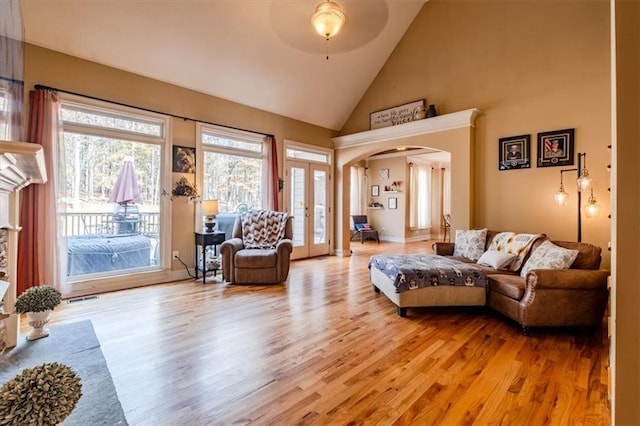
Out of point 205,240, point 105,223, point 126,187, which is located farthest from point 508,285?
point 105,223

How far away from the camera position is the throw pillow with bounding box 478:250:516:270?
3539 millimetres

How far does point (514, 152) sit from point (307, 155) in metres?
3.79

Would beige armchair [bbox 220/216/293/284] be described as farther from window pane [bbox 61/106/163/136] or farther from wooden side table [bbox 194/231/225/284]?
window pane [bbox 61/106/163/136]

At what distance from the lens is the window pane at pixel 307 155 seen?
6.25 metres

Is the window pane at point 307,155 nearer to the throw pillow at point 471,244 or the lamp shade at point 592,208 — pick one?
the throw pillow at point 471,244

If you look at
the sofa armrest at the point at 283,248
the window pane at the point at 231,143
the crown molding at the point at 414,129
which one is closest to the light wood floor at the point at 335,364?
the sofa armrest at the point at 283,248

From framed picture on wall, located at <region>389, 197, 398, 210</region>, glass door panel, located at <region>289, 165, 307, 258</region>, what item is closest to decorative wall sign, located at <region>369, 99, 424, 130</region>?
glass door panel, located at <region>289, 165, 307, 258</region>

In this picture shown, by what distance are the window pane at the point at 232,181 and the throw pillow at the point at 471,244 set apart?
3454 mm

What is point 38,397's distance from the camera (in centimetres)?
106

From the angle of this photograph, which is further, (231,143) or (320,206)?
(320,206)

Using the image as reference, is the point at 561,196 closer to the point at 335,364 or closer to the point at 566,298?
the point at 566,298

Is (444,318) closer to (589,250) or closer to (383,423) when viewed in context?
(589,250)

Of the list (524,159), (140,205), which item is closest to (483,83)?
(524,159)

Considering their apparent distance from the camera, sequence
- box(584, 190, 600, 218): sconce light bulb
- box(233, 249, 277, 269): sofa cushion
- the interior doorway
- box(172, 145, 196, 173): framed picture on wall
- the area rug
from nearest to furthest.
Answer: the area rug < box(584, 190, 600, 218): sconce light bulb < box(233, 249, 277, 269): sofa cushion < box(172, 145, 196, 173): framed picture on wall < the interior doorway
